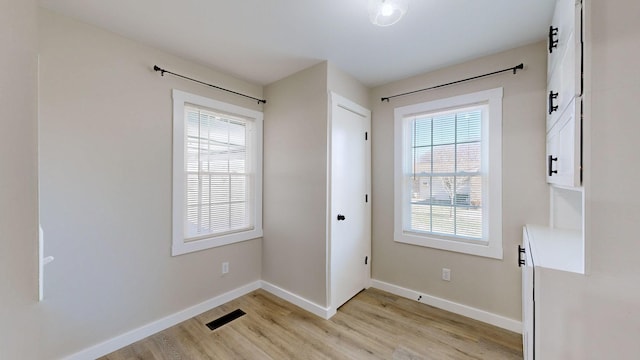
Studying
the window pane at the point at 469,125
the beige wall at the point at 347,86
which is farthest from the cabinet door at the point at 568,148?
the beige wall at the point at 347,86

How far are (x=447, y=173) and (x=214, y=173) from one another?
256 cm

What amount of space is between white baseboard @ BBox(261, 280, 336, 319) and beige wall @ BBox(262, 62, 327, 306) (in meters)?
0.04

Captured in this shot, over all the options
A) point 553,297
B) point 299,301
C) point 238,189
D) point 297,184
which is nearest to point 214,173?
point 238,189

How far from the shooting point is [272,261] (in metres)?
3.03

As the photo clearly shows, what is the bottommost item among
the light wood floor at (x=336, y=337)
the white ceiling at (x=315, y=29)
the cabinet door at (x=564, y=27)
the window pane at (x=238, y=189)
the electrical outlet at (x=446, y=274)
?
the light wood floor at (x=336, y=337)

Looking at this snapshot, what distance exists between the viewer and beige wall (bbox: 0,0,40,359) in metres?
0.37

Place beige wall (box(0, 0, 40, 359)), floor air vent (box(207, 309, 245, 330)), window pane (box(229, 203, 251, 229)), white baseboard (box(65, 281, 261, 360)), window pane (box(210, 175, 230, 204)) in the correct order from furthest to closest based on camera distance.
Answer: window pane (box(229, 203, 251, 229)) < window pane (box(210, 175, 230, 204)) < floor air vent (box(207, 309, 245, 330)) < white baseboard (box(65, 281, 261, 360)) < beige wall (box(0, 0, 40, 359))

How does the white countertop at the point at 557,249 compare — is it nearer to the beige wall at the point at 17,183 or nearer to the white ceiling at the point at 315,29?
the white ceiling at the point at 315,29

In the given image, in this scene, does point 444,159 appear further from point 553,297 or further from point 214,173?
point 214,173

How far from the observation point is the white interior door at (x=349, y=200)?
2.58 meters

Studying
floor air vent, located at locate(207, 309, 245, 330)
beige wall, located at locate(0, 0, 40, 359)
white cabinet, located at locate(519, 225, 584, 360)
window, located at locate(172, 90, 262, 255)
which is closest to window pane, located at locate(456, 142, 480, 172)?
white cabinet, located at locate(519, 225, 584, 360)

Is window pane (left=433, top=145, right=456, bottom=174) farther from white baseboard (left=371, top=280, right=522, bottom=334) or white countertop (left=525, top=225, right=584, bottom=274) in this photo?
white baseboard (left=371, top=280, right=522, bottom=334)

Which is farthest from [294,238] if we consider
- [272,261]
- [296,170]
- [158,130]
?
[158,130]

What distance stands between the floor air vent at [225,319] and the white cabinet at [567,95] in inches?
109
